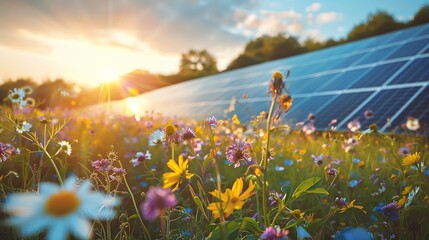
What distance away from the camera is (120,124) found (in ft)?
16.2

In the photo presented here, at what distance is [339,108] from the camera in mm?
5453

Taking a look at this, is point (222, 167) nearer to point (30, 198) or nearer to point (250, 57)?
point (30, 198)

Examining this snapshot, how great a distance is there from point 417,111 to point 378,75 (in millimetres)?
2096

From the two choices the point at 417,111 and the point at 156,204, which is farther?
the point at 417,111

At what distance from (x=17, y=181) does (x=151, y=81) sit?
31775 mm

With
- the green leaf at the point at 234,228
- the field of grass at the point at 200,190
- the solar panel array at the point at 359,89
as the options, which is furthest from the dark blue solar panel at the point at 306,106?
the green leaf at the point at 234,228

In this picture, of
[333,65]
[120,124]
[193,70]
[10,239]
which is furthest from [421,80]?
[193,70]

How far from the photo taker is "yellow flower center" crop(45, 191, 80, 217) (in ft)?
1.77

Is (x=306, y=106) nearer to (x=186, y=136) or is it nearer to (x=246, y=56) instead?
(x=186, y=136)

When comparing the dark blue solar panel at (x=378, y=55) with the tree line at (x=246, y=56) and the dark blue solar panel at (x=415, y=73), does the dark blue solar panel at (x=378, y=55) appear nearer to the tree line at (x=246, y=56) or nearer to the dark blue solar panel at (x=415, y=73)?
the dark blue solar panel at (x=415, y=73)

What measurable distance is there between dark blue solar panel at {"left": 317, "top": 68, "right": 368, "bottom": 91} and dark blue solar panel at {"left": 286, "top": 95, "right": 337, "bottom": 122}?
457 mm

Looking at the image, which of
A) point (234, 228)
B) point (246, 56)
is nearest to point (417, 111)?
point (234, 228)

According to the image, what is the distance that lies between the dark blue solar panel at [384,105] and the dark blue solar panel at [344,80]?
1.13 meters

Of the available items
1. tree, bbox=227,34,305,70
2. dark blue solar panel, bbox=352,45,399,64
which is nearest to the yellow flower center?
dark blue solar panel, bbox=352,45,399,64
